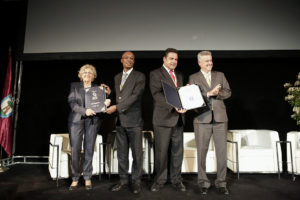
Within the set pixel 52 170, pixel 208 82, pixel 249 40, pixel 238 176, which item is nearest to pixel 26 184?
pixel 52 170

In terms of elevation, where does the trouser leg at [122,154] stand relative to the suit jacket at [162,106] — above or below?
below

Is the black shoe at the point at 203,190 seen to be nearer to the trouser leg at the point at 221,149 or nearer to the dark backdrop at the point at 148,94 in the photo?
the trouser leg at the point at 221,149

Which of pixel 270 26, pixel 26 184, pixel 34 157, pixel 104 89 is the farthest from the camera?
pixel 34 157

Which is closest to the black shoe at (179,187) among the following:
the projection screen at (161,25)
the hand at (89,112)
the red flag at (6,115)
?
the hand at (89,112)

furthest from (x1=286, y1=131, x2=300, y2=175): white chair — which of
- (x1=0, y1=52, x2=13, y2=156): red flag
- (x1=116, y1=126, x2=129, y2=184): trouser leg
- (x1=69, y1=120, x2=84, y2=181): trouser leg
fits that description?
(x1=0, y1=52, x2=13, y2=156): red flag

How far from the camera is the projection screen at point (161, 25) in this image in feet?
11.9

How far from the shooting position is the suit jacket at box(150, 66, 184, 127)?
2.37m

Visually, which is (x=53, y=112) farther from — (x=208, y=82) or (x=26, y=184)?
(x=208, y=82)

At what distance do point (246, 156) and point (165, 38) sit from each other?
2.26 m

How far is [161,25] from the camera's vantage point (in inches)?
145

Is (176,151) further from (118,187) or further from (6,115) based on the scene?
(6,115)

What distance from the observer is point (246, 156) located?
3.17 m

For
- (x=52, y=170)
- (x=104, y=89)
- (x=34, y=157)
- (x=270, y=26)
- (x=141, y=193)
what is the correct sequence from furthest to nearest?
(x=34, y=157), (x=270, y=26), (x=52, y=170), (x=104, y=89), (x=141, y=193)

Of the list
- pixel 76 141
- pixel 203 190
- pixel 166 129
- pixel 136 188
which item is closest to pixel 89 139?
pixel 76 141
